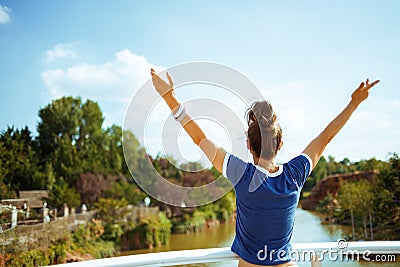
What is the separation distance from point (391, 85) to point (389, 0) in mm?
2908

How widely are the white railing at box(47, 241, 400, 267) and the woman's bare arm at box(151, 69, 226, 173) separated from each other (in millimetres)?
334

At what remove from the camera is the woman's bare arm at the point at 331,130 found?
1011mm

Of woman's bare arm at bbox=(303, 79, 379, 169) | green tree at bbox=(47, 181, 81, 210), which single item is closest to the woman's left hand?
woman's bare arm at bbox=(303, 79, 379, 169)

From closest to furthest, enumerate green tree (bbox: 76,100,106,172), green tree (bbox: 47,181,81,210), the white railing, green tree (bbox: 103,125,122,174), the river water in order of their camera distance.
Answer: the white railing
the river water
green tree (bbox: 47,181,81,210)
green tree (bbox: 103,125,122,174)
green tree (bbox: 76,100,106,172)

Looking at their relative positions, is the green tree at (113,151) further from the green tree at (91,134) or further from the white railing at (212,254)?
the white railing at (212,254)

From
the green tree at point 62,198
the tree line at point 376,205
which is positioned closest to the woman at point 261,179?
the tree line at point 376,205

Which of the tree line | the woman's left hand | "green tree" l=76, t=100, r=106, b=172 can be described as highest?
"green tree" l=76, t=100, r=106, b=172

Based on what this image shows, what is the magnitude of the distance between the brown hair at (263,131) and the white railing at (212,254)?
351 mm

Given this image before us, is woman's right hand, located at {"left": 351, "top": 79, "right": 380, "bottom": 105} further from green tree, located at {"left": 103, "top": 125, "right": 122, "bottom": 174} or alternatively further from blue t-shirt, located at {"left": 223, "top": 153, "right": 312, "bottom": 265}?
green tree, located at {"left": 103, "top": 125, "right": 122, "bottom": 174}

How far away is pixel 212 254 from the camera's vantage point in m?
1.16

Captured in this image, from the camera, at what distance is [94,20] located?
11.6 meters

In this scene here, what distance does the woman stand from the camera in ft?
3.01

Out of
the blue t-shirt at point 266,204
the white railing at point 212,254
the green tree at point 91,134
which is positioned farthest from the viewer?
the green tree at point 91,134

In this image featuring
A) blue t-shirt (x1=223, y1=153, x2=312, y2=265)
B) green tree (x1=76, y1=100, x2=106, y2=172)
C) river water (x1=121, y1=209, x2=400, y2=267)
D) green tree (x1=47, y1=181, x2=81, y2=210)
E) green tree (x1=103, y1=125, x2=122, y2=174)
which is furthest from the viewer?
green tree (x1=76, y1=100, x2=106, y2=172)
